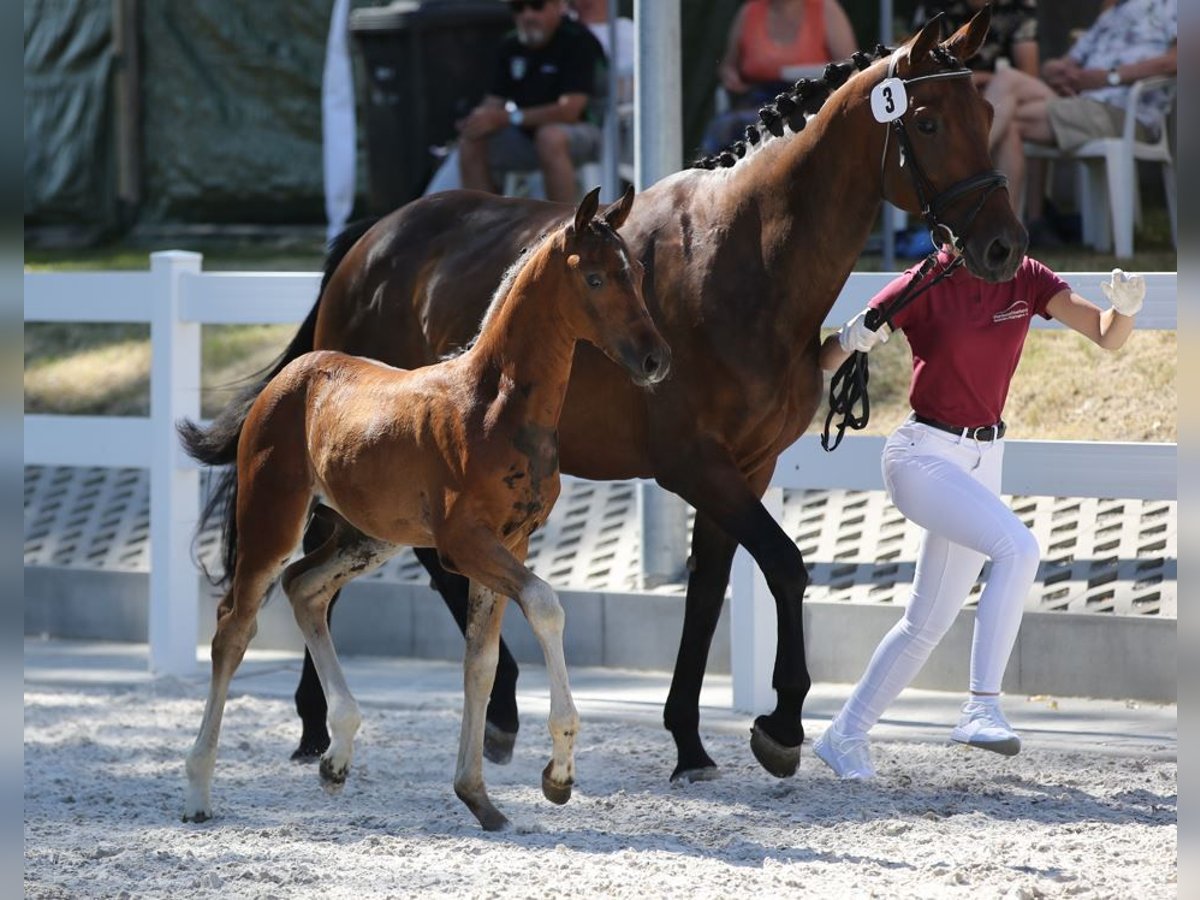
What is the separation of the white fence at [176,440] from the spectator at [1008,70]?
3.45 metres

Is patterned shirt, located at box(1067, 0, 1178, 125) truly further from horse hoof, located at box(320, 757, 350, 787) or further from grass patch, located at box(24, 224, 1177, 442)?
horse hoof, located at box(320, 757, 350, 787)

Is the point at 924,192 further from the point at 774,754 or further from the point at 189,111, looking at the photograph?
the point at 189,111

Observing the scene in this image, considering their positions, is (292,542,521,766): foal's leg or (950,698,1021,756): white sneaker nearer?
(950,698,1021,756): white sneaker

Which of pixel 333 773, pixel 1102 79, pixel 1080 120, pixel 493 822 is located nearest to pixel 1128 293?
pixel 493 822

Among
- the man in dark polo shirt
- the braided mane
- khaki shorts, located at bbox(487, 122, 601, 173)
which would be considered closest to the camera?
the braided mane

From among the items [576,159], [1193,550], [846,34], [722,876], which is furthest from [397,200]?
[1193,550]

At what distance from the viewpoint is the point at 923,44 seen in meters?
5.05

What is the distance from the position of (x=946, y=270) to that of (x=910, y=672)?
1228mm

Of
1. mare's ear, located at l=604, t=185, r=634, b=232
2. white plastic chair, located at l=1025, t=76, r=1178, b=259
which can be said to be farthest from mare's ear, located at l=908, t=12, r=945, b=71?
white plastic chair, located at l=1025, t=76, r=1178, b=259

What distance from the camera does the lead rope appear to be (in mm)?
5312

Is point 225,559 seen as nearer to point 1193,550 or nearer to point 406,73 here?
point 1193,550

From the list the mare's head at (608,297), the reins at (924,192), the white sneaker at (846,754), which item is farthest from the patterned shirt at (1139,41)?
the mare's head at (608,297)

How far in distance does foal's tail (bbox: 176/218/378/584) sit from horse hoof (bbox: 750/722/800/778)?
177 centimetres

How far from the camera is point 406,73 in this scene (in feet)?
38.9
